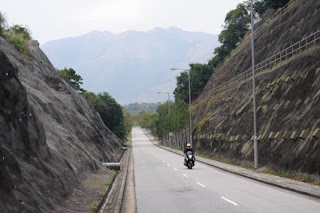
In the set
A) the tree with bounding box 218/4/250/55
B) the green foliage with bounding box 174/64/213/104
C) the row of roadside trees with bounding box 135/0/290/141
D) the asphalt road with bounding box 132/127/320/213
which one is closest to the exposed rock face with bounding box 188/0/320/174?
the asphalt road with bounding box 132/127/320/213

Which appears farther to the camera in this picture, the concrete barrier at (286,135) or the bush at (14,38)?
the bush at (14,38)

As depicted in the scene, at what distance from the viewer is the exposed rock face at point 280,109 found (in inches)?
928

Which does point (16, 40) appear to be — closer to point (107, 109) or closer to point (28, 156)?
point (28, 156)

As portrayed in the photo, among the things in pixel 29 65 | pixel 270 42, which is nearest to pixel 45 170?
pixel 29 65

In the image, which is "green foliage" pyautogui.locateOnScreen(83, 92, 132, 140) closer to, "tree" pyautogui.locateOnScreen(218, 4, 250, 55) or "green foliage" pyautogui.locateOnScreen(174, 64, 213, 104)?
"green foliage" pyautogui.locateOnScreen(174, 64, 213, 104)

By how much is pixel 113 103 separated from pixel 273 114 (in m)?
68.9

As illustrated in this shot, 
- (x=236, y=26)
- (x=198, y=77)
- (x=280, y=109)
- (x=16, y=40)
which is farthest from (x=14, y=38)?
(x=198, y=77)

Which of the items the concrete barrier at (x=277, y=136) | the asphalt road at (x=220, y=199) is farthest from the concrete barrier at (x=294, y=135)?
the asphalt road at (x=220, y=199)

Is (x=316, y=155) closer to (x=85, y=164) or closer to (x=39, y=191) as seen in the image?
(x=85, y=164)

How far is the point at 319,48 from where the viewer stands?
2798 centimetres

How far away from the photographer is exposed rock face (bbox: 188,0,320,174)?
23578 mm

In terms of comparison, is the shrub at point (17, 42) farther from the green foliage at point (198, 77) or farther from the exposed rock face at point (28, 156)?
the green foliage at point (198, 77)

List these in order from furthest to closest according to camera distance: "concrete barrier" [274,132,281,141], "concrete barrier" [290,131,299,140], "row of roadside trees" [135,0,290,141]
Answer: "row of roadside trees" [135,0,290,141]
"concrete barrier" [274,132,281,141]
"concrete barrier" [290,131,299,140]

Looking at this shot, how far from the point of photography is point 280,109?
A: 30.1 m
